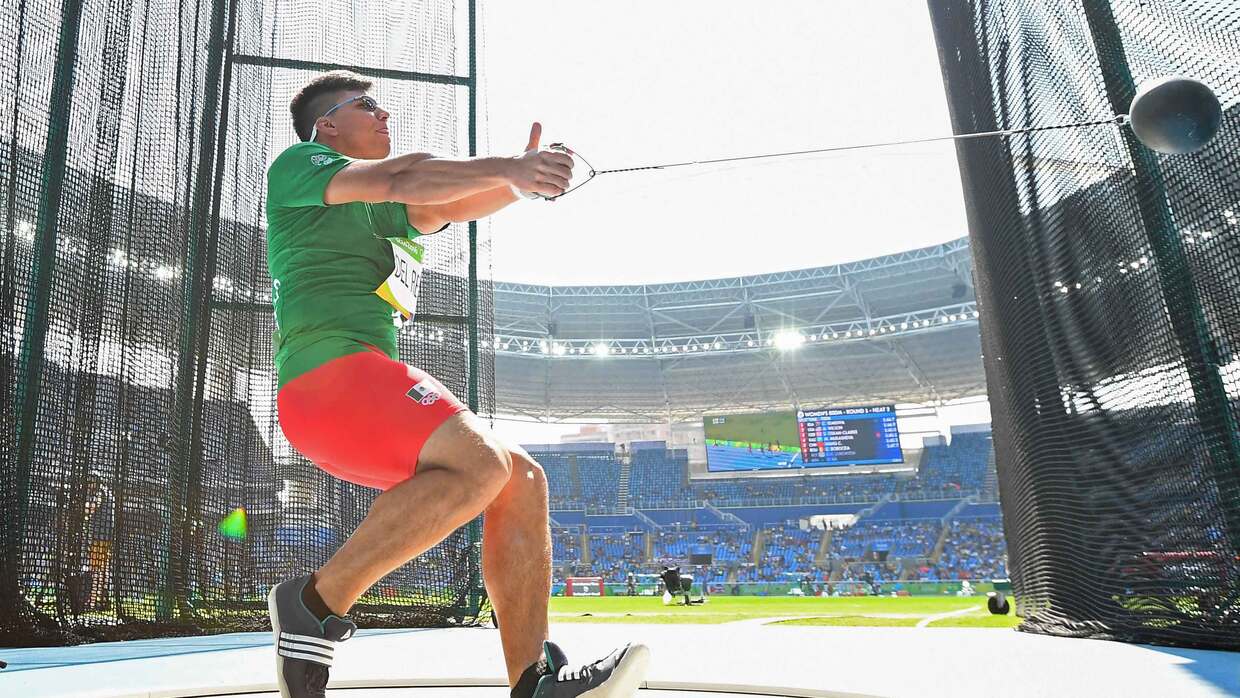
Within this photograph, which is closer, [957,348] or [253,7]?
[253,7]

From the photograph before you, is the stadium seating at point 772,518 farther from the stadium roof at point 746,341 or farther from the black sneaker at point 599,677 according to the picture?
the black sneaker at point 599,677

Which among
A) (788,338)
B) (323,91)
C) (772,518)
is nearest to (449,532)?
(323,91)

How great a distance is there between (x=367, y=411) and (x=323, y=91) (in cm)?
109

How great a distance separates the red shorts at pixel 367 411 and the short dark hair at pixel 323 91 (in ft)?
2.83

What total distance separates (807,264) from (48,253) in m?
29.0

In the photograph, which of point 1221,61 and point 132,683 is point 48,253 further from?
point 1221,61

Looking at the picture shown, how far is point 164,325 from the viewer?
470cm

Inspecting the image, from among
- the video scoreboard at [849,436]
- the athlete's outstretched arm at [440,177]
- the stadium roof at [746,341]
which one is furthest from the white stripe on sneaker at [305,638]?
the video scoreboard at [849,436]

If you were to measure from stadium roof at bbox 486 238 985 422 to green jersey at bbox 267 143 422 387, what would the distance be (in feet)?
96.5

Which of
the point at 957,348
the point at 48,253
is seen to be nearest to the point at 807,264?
the point at 957,348

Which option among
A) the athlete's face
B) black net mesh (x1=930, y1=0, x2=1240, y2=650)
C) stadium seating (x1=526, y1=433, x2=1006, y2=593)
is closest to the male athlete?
the athlete's face

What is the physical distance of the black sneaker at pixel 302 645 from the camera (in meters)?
1.66

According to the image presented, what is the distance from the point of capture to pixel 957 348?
3284cm

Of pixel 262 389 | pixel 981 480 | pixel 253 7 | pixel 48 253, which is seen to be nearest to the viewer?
pixel 48 253
